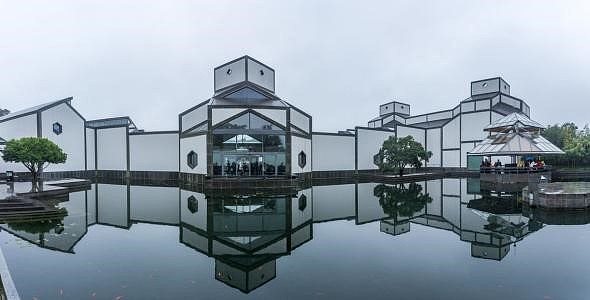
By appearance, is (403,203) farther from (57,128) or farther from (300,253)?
(57,128)

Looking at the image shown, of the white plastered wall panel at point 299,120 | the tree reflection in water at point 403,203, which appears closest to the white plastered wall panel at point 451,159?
the white plastered wall panel at point 299,120

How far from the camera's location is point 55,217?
455 inches

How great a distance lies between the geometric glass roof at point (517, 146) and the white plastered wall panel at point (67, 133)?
119 feet

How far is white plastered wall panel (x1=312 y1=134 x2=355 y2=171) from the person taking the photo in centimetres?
3009

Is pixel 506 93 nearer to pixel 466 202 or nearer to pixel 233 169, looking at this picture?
pixel 466 202

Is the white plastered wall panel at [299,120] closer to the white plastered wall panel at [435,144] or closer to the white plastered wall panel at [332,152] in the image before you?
the white plastered wall panel at [332,152]

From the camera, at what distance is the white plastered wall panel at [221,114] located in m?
23.7

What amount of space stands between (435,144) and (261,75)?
23466mm

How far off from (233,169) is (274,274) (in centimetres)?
1806

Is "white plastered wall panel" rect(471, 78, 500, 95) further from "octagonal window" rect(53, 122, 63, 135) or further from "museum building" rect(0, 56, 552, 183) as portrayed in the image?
"octagonal window" rect(53, 122, 63, 135)

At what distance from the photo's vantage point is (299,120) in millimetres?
27703

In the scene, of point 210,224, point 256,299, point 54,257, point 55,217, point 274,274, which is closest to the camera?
point 256,299

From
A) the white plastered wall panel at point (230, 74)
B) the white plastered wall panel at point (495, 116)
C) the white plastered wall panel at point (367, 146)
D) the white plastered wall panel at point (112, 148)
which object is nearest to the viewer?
the white plastered wall panel at point (230, 74)

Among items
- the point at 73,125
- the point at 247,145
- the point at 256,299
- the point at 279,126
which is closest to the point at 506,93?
the point at 279,126
